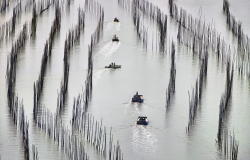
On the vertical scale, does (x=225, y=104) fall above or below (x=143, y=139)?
above

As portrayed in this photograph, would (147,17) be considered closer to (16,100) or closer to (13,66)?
(13,66)

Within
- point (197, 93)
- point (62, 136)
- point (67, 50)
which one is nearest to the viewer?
point (62, 136)

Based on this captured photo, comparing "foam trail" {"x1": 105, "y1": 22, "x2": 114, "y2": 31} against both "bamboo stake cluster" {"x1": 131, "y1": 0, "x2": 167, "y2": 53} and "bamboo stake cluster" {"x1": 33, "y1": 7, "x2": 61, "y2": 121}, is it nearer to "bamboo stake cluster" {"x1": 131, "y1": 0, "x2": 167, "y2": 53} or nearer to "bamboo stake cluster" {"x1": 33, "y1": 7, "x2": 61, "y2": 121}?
"bamboo stake cluster" {"x1": 131, "y1": 0, "x2": 167, "y2": 53}

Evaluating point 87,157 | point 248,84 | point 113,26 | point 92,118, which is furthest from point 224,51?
point 87,157

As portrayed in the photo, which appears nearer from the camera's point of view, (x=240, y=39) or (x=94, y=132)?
(x=94, y=132)

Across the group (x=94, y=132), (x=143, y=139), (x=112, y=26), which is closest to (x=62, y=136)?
(x=94, y=132)

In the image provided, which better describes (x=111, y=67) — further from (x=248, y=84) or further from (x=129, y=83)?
(x=248, y=84)

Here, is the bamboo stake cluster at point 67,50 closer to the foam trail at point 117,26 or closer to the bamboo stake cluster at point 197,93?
the foam trail at point 117,26

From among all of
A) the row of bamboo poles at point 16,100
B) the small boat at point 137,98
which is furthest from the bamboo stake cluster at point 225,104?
the row of bamboo poles at point 16,100
